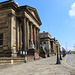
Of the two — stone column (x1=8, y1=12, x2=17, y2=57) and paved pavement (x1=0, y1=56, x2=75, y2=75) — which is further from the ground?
stone column (x1=8, y1=12, x2=17, y2=57)

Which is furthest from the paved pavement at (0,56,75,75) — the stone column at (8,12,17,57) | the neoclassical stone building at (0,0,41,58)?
the stone column at (8,12,17,57)

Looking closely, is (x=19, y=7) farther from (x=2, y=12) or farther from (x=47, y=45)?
(x=47, y=45)

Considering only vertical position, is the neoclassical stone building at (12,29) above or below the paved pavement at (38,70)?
above

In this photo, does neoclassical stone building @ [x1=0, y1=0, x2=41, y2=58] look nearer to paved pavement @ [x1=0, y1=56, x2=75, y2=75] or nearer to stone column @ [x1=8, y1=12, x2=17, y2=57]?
stone column @ [x1=8, y1=12, x2=17, y2=57]

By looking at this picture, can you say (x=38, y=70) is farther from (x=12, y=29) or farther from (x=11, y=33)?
(x=12, y=29)

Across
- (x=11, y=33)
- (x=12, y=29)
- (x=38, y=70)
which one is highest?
(x=12, y=29)

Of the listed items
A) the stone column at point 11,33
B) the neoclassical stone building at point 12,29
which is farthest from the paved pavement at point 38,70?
the stone column at point 11,33

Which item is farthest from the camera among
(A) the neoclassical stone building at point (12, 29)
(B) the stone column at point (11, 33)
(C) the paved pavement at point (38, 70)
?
(A) the neoclassical stone building at point (12, 29)

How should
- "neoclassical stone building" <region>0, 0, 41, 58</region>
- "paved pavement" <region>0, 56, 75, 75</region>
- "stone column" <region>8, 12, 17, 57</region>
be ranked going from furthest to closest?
"neoclassical stone building" <region>0, 0, 41, 58</region> → "stone column" <region>8, 12, 17, 57</region> → "paved pavement" <region>0, 56, 75, 75</region>

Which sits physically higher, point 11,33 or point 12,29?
point 12,29

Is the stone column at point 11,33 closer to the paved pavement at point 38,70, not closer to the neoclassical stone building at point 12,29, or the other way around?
the neoclassical stone building at point 12,29

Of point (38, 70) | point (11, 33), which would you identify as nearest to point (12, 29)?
point (11, 33)

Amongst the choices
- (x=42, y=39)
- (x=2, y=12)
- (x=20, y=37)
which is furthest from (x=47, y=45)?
(x=2, y=12)

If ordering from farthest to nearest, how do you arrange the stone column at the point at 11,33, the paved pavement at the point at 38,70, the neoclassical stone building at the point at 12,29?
the neoclassical stone building at the point at 12,29 < the stone column at the point at 11,33 < the paved pavement at the point at 38,70
